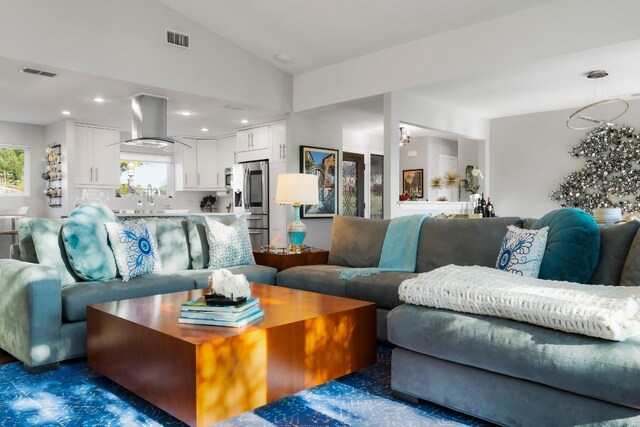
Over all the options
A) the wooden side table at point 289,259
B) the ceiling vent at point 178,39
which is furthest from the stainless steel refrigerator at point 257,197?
the wooden side table at point 289,259

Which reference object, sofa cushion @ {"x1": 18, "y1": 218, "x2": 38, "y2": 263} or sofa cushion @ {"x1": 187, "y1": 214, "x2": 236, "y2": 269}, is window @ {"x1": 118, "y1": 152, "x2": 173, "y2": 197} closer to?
sofa cushion @ {"x1": 187, "y1": 214, "x2": 236, "y2": 269}

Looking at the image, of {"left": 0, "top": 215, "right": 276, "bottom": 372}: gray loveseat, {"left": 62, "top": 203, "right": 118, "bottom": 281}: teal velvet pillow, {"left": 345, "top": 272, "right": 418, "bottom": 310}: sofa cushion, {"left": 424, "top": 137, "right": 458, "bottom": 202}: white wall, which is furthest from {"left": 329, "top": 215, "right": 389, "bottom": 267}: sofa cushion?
{"left": 424, "top": 137, "right": 458, "bottom": 202}: white wall

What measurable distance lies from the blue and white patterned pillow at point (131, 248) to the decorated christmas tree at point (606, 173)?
→ 233 inches

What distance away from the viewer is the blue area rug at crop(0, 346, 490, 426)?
212 centimetres

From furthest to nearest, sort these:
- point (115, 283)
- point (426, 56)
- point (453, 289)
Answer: point (426, 56), point (115, 283), point (453, 289)

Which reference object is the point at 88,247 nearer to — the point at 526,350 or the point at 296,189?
the point at 296,189

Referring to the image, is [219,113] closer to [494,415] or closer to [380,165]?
[380,165]

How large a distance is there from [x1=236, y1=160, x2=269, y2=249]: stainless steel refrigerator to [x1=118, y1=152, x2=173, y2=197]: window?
2.32 meters

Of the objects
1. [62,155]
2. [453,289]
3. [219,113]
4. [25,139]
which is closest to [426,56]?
[219,113]

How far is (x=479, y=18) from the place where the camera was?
486 centimetres

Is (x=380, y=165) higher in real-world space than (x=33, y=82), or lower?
lower

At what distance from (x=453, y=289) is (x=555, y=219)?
100 centimetres

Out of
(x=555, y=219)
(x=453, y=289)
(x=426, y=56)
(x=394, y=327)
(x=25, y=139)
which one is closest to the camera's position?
(x=453, y=289)

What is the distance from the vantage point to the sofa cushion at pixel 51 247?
3.26 meters
